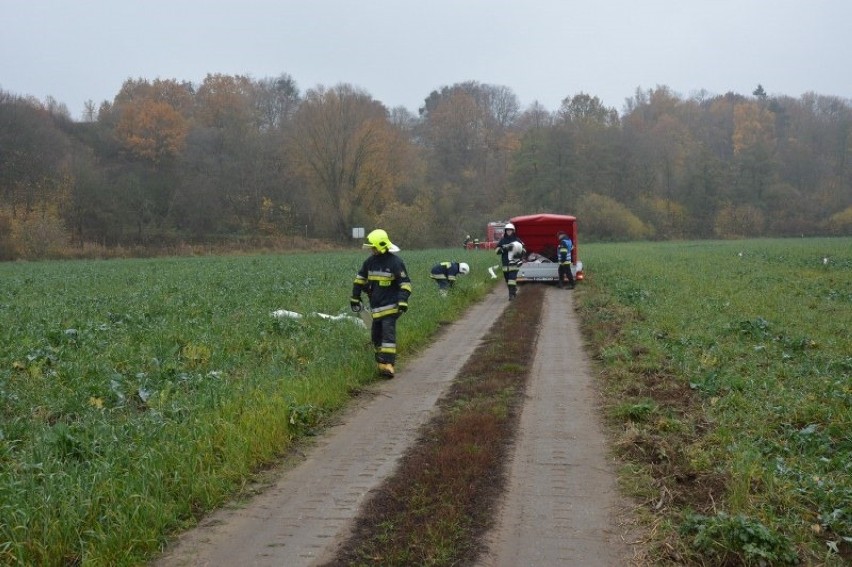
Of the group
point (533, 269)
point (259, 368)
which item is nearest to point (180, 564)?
point (259, 368)

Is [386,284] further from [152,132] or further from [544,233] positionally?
[152,132]

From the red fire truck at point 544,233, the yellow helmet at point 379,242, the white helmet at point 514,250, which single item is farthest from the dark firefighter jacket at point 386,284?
the red fire truck at point 544,233

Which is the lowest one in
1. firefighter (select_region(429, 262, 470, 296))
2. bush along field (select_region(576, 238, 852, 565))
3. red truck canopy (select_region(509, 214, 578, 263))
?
bush along field (select_region(576, 238, 852, 565))

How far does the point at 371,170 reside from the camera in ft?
238

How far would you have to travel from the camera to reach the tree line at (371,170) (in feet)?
199

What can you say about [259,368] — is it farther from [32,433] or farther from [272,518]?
[272,518]

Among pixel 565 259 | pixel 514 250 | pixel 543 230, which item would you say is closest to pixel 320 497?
pixel 514 250

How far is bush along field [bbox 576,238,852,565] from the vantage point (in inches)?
179

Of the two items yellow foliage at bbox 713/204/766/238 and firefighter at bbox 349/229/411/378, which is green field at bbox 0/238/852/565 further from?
yellow foliage at bbox 713/204/766/238

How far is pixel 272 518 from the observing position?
5.17m

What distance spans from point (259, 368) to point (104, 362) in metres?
1.92

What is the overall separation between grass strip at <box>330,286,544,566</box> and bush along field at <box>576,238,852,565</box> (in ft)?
3.66

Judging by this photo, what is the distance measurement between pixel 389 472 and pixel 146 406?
304 cm

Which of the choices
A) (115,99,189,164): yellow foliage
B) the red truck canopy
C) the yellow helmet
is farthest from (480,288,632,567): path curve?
(115,99,189,164): yellow foliage
